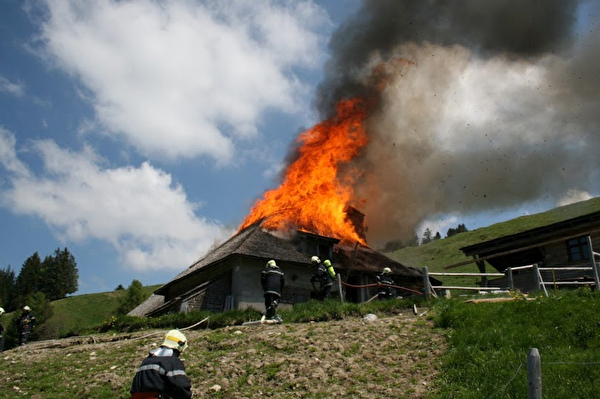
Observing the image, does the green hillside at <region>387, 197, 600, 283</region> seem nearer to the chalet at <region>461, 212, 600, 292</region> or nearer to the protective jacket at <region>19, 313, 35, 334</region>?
the chalet at <region>461, 212, 600, 292</region>

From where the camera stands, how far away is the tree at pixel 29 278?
99.2 m

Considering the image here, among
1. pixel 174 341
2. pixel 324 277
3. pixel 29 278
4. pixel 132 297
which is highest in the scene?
pixel 29 278

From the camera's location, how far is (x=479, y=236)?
3041 inches

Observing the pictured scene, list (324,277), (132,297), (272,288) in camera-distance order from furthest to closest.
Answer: (132,297) → (324,277) → (272,288)

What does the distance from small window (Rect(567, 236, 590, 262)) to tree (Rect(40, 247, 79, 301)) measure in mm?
96491

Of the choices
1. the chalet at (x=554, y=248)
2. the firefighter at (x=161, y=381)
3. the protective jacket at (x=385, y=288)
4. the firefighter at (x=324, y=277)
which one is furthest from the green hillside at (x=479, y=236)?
the firefighter at (x=161, y=381)

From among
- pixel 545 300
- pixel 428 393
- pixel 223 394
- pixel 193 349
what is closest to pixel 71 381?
pixel 193 349

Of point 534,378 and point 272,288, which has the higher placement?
point 272,288

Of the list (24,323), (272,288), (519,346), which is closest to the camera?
(519,346)

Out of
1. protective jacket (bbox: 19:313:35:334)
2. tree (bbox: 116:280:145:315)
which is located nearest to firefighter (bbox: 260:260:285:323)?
protective jacket (bbox: 19:313:35:334)

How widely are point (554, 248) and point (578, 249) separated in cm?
136

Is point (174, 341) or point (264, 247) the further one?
point (264, 247)

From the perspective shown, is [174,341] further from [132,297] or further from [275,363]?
[132,297]

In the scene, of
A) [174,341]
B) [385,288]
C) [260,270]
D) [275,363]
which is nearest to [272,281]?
[385,288]
